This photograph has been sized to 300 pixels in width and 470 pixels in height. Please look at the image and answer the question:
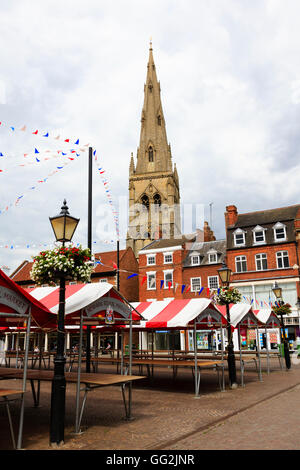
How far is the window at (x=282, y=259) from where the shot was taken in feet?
122

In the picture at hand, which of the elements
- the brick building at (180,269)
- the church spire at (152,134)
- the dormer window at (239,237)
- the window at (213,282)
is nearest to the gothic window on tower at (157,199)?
the church spire at (152,134)

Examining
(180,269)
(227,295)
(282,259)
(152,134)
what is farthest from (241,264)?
(152,134)

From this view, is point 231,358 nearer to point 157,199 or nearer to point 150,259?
point 150,259

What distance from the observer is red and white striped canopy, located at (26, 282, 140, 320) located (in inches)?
332

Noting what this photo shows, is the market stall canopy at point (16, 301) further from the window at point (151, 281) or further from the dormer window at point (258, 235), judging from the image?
the window at point (151, 281)

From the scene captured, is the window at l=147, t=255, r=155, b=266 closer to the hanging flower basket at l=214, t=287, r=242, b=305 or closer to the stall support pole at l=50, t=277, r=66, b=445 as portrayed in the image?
the hanging flower basket at l=214, t=287, r=242, b=305

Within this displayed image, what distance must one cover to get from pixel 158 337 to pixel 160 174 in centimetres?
4395

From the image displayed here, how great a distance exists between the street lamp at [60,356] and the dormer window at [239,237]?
1360 inches

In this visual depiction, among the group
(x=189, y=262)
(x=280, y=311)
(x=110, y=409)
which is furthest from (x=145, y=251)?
(x=110, y=409)

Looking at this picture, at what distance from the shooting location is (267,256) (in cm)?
3828

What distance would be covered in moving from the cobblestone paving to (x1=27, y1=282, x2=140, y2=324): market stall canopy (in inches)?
95.8

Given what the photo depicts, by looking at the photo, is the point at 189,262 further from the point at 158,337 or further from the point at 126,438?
the point at 126,438

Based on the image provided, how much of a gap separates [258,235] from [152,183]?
41.3 meters
